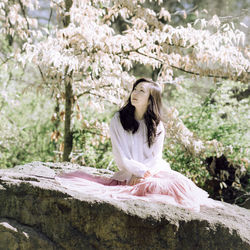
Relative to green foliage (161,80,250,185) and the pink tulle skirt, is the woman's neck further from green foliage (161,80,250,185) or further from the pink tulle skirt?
green foliage (161,80,250,185)

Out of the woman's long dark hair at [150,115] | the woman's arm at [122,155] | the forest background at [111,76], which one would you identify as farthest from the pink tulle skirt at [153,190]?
the forest background at [111,76]

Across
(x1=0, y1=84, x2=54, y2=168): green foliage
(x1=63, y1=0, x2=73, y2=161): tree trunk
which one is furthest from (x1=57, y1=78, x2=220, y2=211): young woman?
(x1=0, y1=84, x2=54, y2=168): green foliage

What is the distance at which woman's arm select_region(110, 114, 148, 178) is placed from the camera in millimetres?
3003

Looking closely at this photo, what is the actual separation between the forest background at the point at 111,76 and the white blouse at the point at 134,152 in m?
0.64

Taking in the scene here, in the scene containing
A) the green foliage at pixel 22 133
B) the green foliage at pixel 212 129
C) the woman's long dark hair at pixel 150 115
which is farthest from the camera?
the green foliage at pixel 22 133

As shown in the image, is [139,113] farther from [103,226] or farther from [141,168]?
[103,226]

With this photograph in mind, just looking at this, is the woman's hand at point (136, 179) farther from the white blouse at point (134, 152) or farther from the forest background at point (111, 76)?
the forest background at point (111, 76)

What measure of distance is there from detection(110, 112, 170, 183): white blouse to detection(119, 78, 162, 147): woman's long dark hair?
0.14 ft

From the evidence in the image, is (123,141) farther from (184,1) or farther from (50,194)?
(184,1)

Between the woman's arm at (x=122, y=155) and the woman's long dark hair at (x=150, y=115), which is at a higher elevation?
the woman's long dark hair at (x=150, y=115)

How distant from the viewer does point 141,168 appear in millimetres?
2994

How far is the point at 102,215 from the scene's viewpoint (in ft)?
7.77

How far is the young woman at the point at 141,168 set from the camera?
107 inches

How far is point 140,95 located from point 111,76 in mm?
1052
